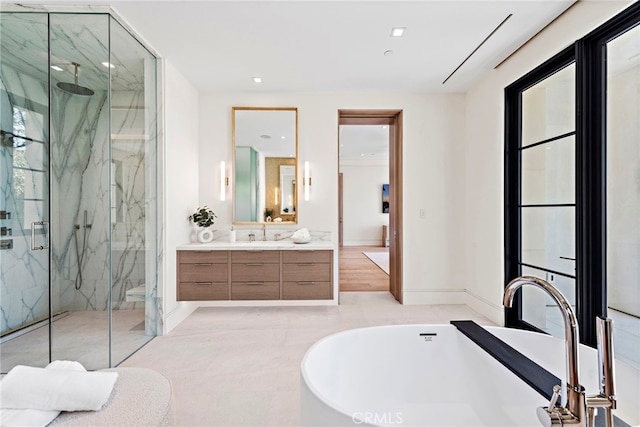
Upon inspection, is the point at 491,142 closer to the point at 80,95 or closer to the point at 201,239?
the point at 201,239

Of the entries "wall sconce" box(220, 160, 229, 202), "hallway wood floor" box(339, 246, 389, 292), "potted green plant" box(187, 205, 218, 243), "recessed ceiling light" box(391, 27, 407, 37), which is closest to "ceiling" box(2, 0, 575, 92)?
"recessed ceiling light" box(391, 27, 407, 37)

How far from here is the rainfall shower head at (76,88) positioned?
242cm

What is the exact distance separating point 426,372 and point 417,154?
283 cm

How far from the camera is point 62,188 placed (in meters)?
2.40

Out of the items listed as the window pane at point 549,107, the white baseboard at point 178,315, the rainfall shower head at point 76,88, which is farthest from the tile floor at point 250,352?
the rainfall shower head at point 76,88

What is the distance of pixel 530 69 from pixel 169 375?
3815mm

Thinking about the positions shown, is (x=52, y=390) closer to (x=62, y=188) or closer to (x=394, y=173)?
(x=62, y=188)

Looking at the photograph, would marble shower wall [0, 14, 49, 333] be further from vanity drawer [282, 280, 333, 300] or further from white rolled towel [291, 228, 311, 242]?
white rolled towel [291, 228, 311, 242]

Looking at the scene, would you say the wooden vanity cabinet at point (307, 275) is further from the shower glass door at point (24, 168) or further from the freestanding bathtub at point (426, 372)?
the shower glass door at point (24, 168)

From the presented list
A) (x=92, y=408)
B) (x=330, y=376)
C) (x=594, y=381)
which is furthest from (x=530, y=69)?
(x=92, y=408)

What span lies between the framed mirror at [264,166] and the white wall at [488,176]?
7.06 feet

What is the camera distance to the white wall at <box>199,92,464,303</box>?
13.1 feet

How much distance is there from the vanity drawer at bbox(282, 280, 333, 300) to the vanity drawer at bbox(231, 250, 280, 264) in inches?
12.0

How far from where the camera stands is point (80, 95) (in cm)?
249
